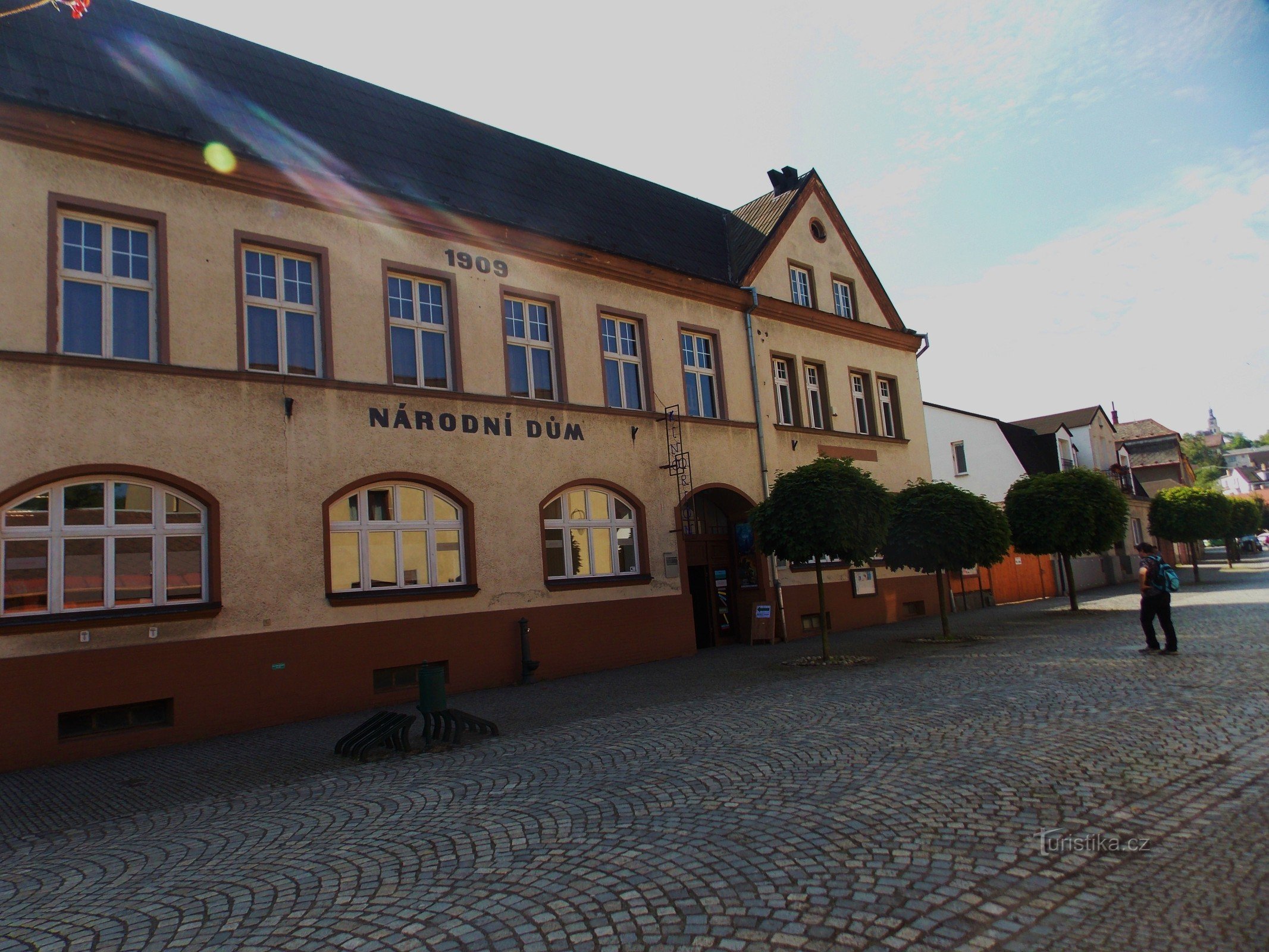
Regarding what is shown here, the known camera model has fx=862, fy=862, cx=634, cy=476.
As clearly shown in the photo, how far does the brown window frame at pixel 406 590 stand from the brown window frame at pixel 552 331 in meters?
2.30

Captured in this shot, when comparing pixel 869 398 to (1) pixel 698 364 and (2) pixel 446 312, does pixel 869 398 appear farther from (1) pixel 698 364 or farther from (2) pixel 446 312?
(2) pixel 446 312

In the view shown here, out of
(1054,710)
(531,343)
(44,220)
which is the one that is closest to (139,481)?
(44,220)

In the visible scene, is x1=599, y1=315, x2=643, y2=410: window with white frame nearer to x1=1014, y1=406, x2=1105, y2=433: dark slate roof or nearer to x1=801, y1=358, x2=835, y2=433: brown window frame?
x1=801, y1=358, x2=835, y2=433: brown window frame

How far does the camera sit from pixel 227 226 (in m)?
12.4

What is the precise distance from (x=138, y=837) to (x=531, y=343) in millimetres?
11008

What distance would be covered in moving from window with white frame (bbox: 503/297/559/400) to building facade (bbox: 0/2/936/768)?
0.06 metres

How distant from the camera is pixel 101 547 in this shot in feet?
35.4

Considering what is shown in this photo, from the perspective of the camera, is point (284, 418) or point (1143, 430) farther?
point (1143, 430)

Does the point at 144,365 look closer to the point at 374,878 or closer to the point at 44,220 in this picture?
the point at 44,220

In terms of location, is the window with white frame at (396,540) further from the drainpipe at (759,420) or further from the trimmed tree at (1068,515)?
the trimmed tree at (1068,515)

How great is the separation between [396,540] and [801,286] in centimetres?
1385

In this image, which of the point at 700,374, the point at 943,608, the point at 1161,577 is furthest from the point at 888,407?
the point at 1161,577

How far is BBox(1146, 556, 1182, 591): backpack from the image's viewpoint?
1269 cm

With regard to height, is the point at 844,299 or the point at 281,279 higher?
the point at 844,299
